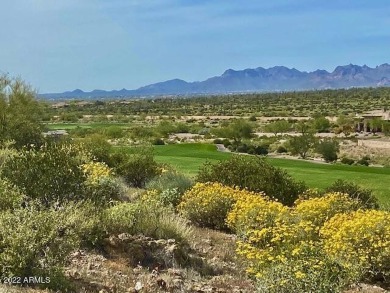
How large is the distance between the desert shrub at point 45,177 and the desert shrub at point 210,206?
110 inches

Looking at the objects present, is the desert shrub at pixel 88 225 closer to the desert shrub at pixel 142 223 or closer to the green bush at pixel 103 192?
the desert shrub at pixel 142 223

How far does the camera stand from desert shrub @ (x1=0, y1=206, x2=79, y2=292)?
6.77 m

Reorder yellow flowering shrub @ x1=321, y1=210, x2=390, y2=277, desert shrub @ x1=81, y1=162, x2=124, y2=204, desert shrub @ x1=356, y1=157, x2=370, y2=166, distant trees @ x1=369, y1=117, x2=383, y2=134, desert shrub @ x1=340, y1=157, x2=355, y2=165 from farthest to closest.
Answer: distant trees @ x1=369, y1=117, x2=383, y2=134 → desert shrub @ x1=340, y1=157, x2=355, y2=165 → desert shrub @ x1=356, y1=157, x2=370, y2=166 → desert shrub @ x1=81, y1=162, x2=124, y2=204 → yellow flowering shrub @ x1=321, y1=210, x2=390, y2=277

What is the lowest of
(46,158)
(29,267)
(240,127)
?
(240,127)

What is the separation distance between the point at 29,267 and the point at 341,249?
16.5ft

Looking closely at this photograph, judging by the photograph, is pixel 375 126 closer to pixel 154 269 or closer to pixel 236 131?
pixel 236 131

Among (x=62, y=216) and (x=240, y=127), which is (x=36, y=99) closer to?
(x=62, y=216)

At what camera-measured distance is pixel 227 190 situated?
43.5 feet

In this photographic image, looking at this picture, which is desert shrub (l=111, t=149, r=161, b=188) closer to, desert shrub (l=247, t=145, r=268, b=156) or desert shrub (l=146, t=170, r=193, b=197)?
desert shrub (l=146, t=170, r=193, b=197)

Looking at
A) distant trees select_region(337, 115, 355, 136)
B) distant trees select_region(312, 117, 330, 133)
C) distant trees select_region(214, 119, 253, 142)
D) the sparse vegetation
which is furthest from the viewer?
distant trees select_region(312, 117, 330, 133)

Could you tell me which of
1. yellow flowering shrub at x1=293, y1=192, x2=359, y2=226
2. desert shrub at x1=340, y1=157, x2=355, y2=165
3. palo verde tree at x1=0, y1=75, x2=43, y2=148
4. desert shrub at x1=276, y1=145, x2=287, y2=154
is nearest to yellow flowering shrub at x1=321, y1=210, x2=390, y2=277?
yellow flowering shrub at x1=293, y1=192, x2=359, y2=226

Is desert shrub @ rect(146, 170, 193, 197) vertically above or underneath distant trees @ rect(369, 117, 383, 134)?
above

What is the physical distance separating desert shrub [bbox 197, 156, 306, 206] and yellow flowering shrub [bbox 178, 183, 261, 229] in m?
3.06

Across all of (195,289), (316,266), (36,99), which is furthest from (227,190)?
(36,99)
